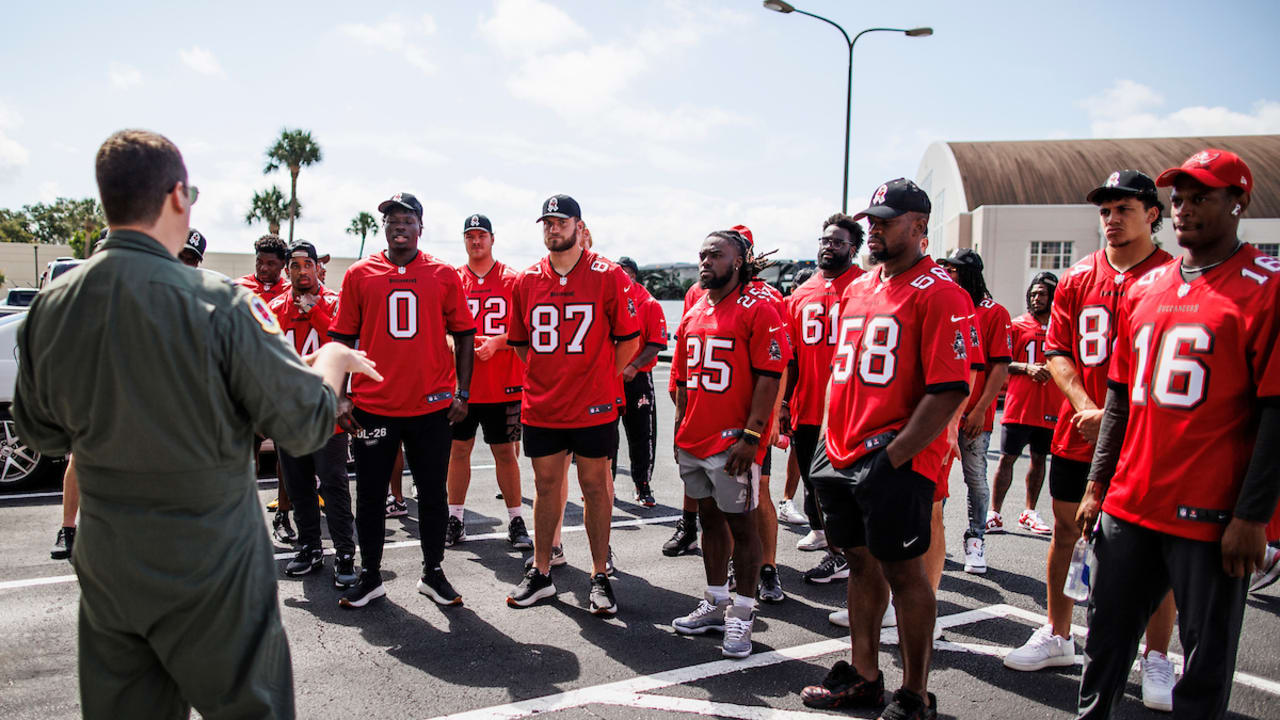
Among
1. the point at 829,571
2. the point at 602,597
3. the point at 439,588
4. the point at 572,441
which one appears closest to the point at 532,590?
the point at 602,597

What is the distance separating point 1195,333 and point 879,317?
3.70ft

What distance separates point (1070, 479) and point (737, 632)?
1.86 m

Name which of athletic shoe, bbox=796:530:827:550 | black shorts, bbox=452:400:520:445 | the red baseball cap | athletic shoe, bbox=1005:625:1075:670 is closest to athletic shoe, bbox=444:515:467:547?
black shorts, bbox=452:400:520:445

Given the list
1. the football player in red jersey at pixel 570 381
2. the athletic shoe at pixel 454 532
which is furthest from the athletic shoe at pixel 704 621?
the athletic shoe at pixel 454 532

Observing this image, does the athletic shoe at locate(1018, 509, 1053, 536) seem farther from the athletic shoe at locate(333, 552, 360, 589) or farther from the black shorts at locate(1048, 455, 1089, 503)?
the athletic shoe at locate(333, 552, 360, 589)

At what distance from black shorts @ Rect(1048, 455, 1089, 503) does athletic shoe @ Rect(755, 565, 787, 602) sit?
5.88 ft

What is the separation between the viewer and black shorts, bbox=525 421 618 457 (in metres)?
5.01

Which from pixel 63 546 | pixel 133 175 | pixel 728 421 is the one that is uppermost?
pixel 133 175

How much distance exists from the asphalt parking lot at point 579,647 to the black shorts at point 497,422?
2.80ft

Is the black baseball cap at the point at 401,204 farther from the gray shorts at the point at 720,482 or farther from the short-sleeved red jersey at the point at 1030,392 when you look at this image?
the short-sleeved red jersey at the point at 1030,392

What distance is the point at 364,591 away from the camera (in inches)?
194

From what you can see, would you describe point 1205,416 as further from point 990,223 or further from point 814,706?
point 990,223

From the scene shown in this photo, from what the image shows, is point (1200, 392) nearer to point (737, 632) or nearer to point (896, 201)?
point (896, 201)

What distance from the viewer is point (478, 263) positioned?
670 centimetres
